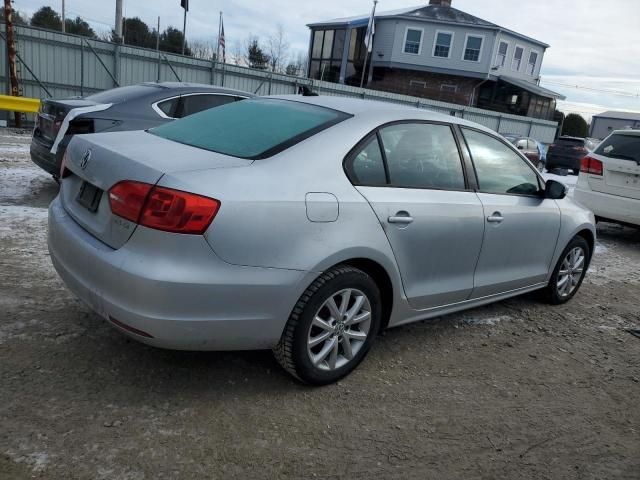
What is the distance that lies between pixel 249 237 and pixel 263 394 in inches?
37.4

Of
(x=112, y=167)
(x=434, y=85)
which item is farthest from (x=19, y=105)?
(x=434, y=85)

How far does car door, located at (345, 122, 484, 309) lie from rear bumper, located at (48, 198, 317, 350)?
704 mm

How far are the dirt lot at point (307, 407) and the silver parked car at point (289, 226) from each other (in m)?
0.31

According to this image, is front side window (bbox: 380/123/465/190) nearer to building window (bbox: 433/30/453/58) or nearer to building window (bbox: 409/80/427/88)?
building window (bbox: 433/30/453/58)

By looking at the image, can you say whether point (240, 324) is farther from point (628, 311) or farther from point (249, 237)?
point (628, 311)

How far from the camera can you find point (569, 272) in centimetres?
497

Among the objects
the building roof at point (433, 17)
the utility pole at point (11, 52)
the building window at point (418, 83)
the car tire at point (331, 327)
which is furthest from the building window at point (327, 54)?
the car tire at point (331, 327)

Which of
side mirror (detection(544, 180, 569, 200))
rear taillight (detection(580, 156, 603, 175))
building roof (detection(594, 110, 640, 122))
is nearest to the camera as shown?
side mirror (detection(544, 180, 569, 200))

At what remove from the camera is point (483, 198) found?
12.5 feet

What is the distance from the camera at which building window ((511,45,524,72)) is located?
124 feet

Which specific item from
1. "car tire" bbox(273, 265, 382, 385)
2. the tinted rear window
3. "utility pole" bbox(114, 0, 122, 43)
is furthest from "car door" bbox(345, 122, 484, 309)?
the tinted rear window

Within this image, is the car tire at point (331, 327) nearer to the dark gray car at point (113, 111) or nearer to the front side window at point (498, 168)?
the front side window at point (498, 168)

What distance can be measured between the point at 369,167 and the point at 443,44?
35429mm

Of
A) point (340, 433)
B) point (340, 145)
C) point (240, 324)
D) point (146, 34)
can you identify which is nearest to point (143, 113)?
point (340, 145)
